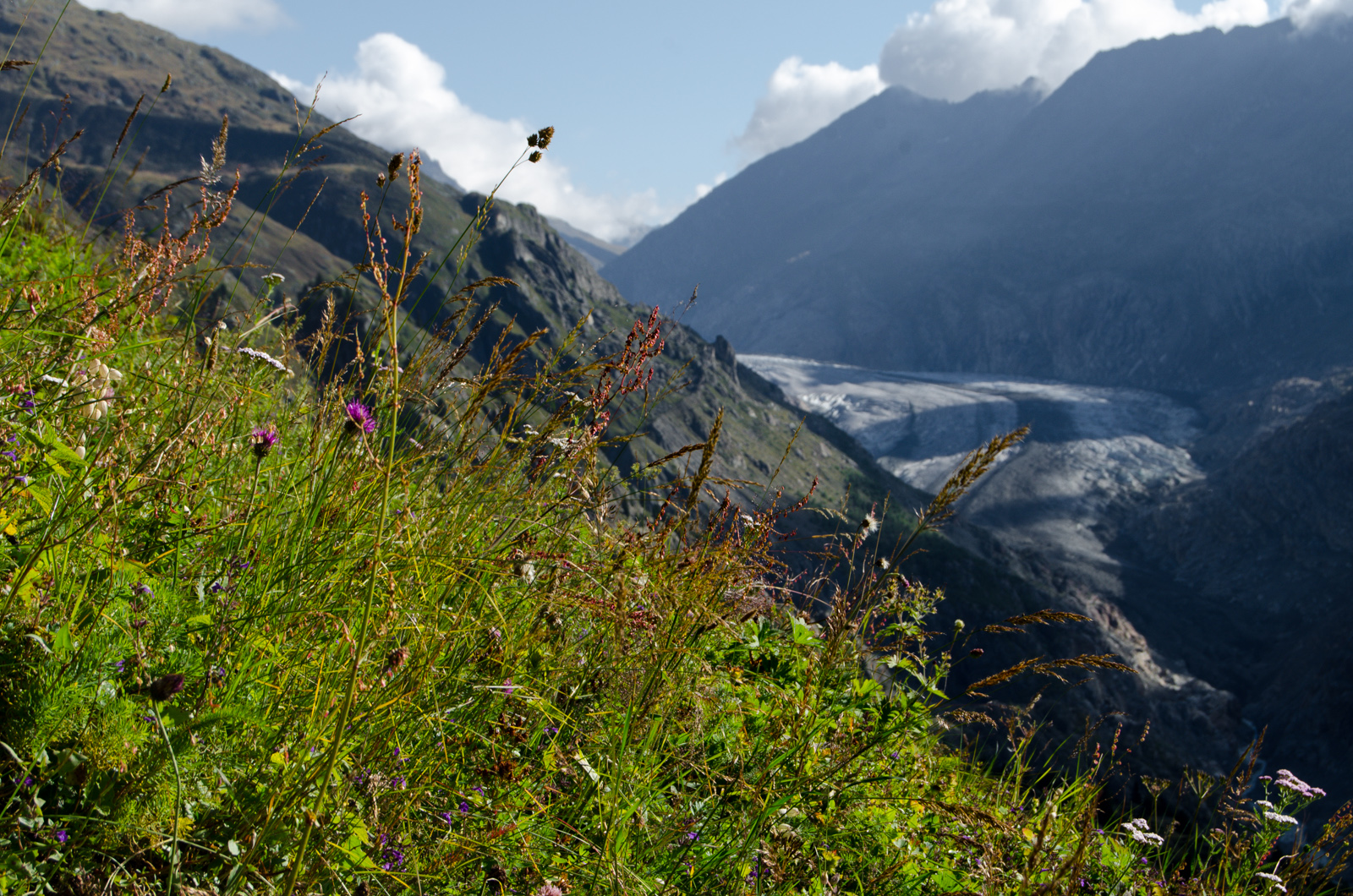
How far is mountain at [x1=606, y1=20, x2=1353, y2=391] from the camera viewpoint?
430 feet

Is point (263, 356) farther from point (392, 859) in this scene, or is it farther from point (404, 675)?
point (392, 859)

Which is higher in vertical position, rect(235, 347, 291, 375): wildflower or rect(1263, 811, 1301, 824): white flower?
rect(235, 347, 291, 375): wildflower

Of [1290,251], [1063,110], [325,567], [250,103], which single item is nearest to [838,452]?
[325,567]

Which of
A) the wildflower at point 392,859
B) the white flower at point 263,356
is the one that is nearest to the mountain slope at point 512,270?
the white flower at point 263,356

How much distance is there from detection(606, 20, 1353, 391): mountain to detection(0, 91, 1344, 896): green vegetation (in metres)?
146

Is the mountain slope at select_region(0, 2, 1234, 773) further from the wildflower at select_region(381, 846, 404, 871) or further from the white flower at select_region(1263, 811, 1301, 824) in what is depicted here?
the white flower at select_region(1263, 811, 1301, 824)

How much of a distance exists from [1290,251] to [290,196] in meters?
157

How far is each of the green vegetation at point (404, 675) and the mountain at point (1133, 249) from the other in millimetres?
146382

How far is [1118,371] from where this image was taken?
13675 centimetres

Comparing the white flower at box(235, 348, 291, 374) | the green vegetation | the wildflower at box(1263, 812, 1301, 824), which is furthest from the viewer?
the wildflower at box(1263, 812, 1301, 824)

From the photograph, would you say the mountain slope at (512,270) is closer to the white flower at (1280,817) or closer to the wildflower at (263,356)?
the wildflower at (263,356)

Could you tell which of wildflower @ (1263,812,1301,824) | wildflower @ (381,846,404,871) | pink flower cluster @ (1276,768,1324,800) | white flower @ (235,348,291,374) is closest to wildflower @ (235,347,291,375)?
white flower @ (235,348,291,374)

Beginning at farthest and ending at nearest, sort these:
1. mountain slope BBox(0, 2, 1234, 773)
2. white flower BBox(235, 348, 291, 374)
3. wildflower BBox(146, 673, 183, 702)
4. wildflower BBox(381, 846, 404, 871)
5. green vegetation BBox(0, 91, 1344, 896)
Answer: mountain slope BBox(0, 2, 1234, 773) → white flower BBox(235, 348, 291, 374) → wildflower BBox(381, 846, 404, 871) → green vegetation BBox(0, 91, 1344, 896) → wildflower BBox(146, 673, 183, 702)

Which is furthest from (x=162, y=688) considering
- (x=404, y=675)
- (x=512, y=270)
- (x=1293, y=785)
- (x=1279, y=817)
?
(x=512, y=270)
